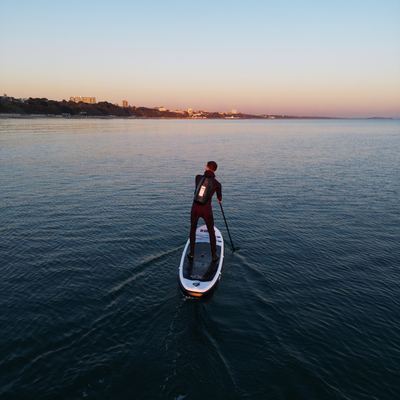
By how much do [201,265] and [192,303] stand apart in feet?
5.17

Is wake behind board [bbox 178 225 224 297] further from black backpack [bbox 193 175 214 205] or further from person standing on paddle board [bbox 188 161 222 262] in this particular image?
black backpack [bbox 193 175 214 205]

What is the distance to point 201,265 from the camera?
36.7 feet

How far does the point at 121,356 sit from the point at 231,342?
10.2ft

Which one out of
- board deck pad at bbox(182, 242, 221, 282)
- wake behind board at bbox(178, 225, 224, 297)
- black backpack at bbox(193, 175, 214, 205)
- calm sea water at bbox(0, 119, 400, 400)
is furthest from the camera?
black backpack at bbox(193, 175, 214, 205)

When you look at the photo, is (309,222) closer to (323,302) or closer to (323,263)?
(323,263)

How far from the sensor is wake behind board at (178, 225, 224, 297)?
977cm

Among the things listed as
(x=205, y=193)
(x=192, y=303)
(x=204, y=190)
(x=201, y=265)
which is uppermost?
(x=204, y=190)

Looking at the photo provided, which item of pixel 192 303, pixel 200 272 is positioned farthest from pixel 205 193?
pixel 192 303

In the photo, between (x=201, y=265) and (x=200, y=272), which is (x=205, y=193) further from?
(x=200, y=272)

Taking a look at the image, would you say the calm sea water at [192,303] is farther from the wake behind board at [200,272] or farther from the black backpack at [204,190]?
the black backpack at [204,190]

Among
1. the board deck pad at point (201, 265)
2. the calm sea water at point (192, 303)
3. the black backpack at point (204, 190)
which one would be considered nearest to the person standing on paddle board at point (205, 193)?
the black backpack at point (204, 190)

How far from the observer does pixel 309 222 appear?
18500 millimetres

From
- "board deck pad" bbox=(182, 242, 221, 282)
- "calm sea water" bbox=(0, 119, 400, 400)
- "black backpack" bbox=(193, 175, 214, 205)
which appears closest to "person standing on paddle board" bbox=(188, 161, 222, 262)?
"black backpack" bbox=(193, 175, 214, 205)

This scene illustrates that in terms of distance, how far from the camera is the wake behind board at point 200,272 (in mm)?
9773
